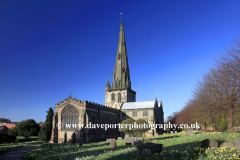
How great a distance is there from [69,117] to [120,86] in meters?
25.8

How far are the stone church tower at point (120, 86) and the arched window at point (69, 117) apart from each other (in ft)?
70.5

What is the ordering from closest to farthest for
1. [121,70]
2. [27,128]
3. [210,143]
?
[210,143], [27,128], [121,70]

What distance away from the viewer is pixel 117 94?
62.1 m

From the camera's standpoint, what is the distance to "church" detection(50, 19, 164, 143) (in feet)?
124

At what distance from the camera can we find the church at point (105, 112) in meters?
37.7

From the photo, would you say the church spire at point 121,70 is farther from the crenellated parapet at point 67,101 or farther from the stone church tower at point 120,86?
the crenellated parapet at point 67,101

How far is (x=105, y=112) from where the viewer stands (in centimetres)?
4591

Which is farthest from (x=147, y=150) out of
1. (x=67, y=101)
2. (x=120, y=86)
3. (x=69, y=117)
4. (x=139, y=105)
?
(x=120, y=86)

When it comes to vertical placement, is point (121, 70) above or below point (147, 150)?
above

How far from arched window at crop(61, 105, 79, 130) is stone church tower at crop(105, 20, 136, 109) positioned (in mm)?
21485

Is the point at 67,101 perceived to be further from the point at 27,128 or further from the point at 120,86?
the point at 120,86

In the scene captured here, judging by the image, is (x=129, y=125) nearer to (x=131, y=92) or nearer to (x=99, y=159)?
(x=99, y=159)

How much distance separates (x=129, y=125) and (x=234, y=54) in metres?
17.1

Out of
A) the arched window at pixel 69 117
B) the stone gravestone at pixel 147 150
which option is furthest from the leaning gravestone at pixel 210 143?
the arched window at pixel 69 117
